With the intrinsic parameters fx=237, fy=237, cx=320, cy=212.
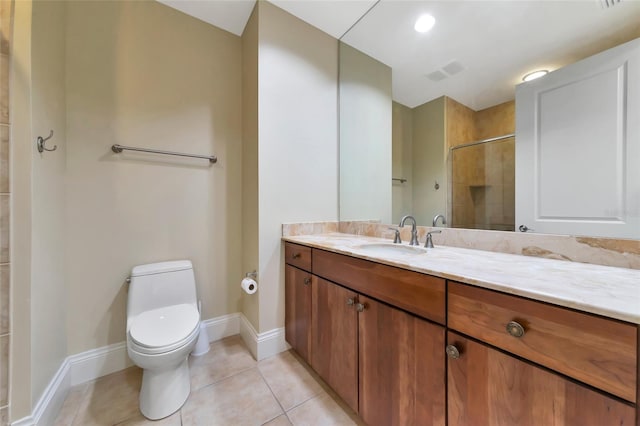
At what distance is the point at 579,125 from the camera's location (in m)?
0.98

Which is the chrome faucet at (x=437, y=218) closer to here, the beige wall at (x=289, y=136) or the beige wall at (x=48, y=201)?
the beige wall at (x=289, y=136)

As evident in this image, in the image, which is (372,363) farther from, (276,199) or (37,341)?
(37,341)

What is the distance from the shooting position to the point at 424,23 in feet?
4.98

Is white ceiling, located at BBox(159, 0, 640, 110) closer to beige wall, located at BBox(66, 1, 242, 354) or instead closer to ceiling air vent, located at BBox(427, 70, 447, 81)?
ceiling air vent, located at BBox(427, 70, 447, 81)

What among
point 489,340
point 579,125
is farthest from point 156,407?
point 579,125

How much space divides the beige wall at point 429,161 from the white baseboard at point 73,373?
→ 5.87ft

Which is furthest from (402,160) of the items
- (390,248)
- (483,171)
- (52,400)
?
(52,400)

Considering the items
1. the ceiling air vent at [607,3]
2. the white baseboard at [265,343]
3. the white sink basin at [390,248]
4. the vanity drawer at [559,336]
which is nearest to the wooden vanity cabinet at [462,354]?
the vanity drawer at [559,336]

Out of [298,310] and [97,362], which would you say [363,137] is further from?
[97,362]

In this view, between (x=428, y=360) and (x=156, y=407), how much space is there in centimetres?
132

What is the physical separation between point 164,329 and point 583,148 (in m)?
2.11

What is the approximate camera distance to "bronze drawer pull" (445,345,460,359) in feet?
2.34

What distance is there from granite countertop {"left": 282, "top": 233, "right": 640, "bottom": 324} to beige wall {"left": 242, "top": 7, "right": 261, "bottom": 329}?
919mm

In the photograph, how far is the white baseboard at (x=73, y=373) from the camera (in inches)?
41.4
